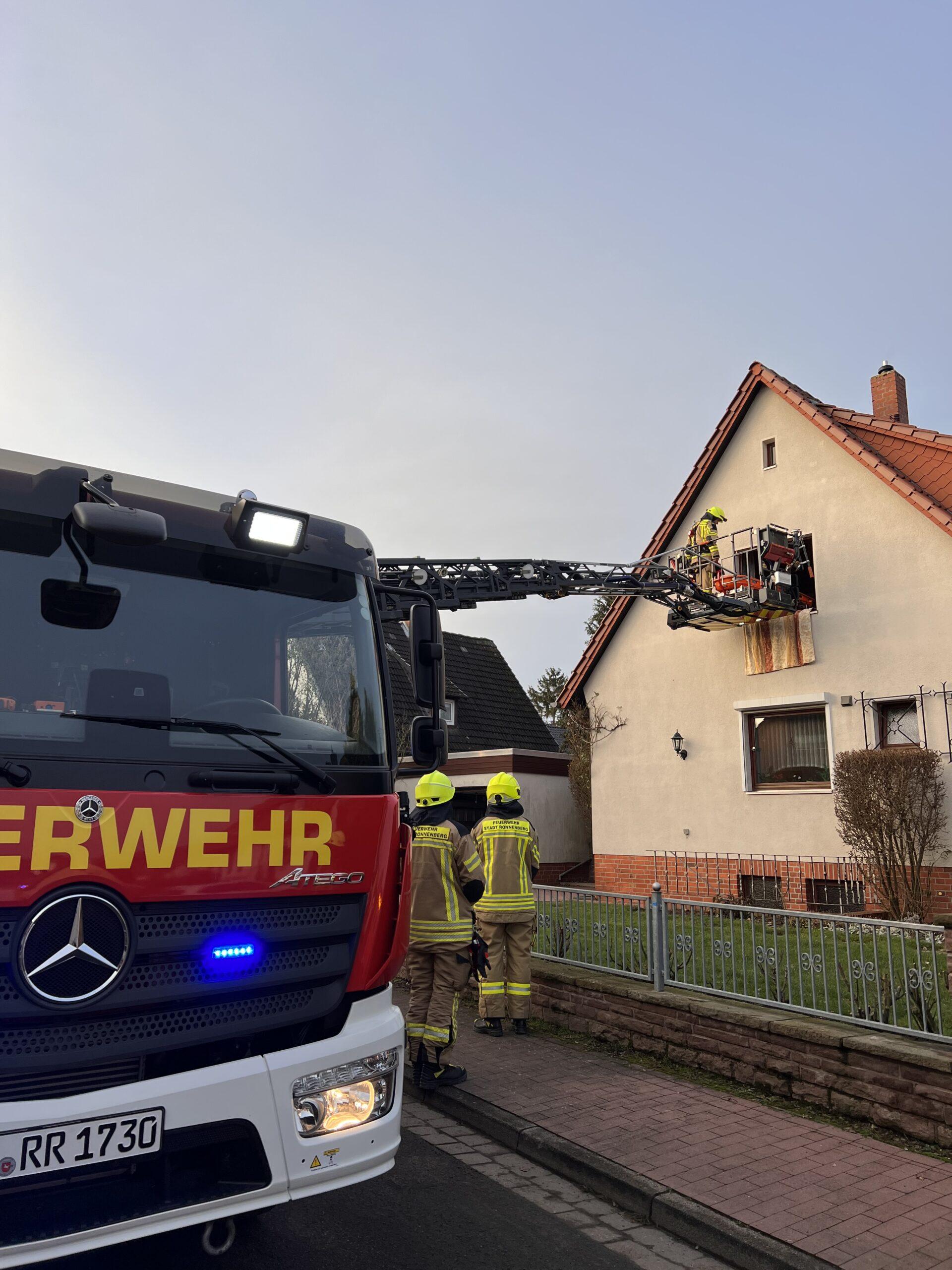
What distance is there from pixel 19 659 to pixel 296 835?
3.62 feet

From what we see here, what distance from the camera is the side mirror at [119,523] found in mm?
3414

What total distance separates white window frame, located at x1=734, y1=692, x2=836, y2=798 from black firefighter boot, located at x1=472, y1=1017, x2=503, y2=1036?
7710 mm

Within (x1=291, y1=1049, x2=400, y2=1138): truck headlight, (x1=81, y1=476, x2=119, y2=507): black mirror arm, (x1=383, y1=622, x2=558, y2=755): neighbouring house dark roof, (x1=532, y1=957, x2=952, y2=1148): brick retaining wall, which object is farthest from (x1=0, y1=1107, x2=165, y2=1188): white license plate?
(x1=383, y1=622, x2=558, y2=755): neighbouring house dark roof

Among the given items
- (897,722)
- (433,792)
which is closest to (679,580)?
(897,722)

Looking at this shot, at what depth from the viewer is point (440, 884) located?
614 centimetres

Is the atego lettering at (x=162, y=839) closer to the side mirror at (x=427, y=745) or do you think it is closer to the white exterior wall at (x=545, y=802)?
the side mirror at (x=427, y=745)

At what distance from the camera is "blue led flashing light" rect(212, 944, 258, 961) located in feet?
10.6

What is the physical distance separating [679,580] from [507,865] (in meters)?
7.93

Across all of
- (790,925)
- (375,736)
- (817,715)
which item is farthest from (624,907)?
(817,715)

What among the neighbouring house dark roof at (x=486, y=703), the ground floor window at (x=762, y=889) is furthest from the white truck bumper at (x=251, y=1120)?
the neighbouring house dark roof at (x=486, y=703)

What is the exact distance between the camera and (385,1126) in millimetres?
3467

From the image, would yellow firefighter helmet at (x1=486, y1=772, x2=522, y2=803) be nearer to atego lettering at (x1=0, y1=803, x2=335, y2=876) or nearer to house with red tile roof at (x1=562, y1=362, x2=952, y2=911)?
atego lettering at (x1=0, y1=803, x2=335, y2=876)

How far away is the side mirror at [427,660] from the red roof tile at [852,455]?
10130 millimetres

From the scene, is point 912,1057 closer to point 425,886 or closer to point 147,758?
point 425,886
